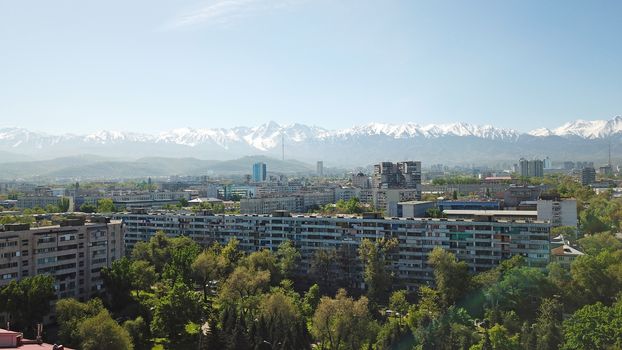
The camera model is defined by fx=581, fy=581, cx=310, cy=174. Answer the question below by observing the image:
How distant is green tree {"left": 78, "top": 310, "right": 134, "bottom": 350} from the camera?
19.5 m

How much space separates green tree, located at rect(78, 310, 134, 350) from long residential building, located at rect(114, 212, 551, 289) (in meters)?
15.9

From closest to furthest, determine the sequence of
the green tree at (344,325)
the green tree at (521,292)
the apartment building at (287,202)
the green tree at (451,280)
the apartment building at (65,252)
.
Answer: the green tree at (344,325) < the green tree at (521,292) < the apartment building at (65,252) < the green tree at (451,280) < the apartment building at (287,202)

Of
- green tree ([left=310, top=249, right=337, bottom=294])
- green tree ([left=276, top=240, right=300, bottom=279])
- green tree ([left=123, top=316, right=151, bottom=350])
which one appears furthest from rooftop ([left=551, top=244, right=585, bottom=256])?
green tree ([left=123, top=316, right=151, bottom=350])

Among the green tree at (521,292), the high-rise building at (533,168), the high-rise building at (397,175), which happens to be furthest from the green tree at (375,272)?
the high-rise building at (533,168)

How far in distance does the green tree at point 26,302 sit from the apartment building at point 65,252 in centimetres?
285

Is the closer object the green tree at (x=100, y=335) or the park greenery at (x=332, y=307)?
the green tree at (x=100, y=335)

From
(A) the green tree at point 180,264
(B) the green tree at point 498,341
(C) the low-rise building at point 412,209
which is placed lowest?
(B) the green tree at point 498,341

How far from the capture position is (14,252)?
2552cm

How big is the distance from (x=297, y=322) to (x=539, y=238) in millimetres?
14608

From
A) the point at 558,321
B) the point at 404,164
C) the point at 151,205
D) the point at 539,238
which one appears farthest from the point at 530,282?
the point at 404,164

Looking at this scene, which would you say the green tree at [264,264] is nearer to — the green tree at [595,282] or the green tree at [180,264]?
the green tree at [180,264]

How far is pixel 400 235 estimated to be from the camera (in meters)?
33.5

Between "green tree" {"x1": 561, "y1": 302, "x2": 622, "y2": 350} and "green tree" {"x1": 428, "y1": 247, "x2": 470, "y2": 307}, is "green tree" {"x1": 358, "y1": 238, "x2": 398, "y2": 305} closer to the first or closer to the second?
"green tree" {"x1": 428, "y1": 247, "x2": 470, "y2": 307}

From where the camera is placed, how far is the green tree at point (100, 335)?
1950cm
